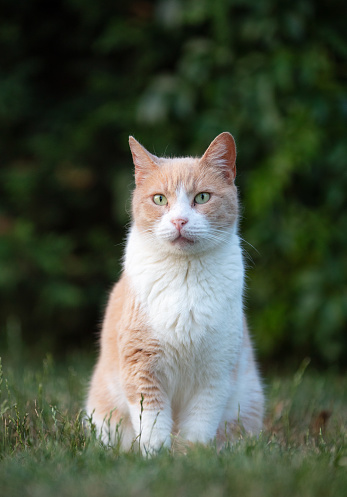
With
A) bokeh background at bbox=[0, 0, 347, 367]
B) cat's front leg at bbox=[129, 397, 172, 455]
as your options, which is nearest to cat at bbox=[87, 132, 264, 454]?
cat's front leg at bbox=[129, 397, 172, 455]

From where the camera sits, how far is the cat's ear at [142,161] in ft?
9.07

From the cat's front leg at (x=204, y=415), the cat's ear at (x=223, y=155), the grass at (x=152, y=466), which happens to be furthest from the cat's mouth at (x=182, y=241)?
the grass at (x=152, y=466)

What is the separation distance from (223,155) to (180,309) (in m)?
0.75

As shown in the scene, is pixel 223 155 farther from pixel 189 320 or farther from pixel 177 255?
pixel 189 320

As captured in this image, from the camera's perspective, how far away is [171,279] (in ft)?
8.55

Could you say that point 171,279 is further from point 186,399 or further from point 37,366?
point 37,366

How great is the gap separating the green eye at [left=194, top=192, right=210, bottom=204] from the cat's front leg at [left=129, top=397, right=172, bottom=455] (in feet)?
2.92

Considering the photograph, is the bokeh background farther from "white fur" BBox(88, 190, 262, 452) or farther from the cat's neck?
"white fur" BBox(88, 190, 262, 452)

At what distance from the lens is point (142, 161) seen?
2.80 metres

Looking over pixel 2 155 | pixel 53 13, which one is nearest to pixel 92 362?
pixel 2 155

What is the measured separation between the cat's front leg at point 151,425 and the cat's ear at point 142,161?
40.7 inches

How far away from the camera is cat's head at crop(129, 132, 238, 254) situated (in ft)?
8.39

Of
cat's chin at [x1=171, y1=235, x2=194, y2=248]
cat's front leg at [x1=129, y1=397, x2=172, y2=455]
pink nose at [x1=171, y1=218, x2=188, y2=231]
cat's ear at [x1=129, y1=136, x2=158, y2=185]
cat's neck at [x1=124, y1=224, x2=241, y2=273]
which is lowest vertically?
cat's front leg at [x1=129, y1=397, x2=172, y2=455]

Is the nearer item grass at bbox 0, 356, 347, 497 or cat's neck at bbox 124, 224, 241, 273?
grass at bbox 0, 356, 347, 497
